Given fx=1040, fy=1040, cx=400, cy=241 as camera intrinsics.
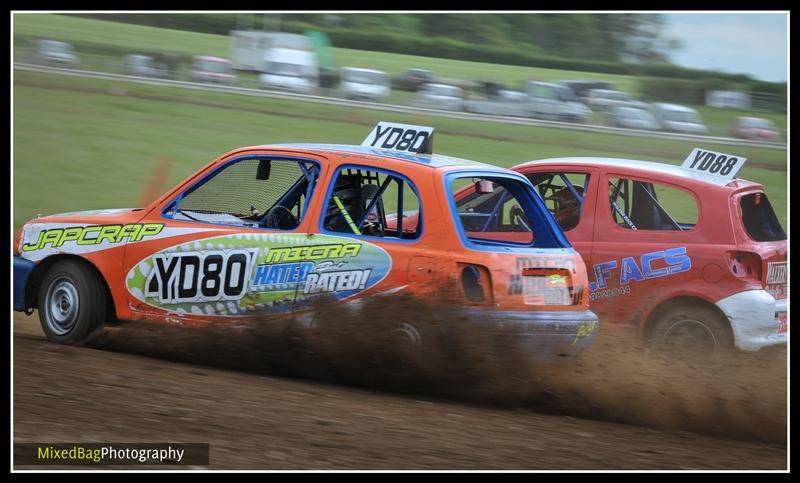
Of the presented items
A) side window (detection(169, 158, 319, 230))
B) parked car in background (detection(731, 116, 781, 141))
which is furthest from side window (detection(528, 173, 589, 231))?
parked car in background (detection(731, 116, 781, 141))

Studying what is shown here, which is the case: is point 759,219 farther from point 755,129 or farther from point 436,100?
point 436,100

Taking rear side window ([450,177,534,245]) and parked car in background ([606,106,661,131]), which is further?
parked car in background ([606,106,661,131])

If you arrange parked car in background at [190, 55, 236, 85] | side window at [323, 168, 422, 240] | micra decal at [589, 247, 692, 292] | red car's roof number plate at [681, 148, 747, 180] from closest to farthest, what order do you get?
side window at [323, 168, 422, 240]
micra decal at [589, 247, 692, 292]
red car's roof number plate at [681, 148, 747, 180]
parked car in background at [190, 55, 236, 85]

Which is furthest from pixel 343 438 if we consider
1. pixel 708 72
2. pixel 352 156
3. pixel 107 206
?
pixel 708 72

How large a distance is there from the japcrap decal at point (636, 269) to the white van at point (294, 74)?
7131mm

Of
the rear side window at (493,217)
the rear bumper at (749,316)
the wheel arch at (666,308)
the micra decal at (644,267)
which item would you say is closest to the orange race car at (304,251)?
the rear side window at (493,217)

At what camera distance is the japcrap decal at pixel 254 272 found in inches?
264

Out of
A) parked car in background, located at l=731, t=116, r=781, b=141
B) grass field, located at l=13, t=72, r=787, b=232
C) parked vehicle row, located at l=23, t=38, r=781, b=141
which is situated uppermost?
parked vehicle row, located at l=23, t=38, r=781, b=141

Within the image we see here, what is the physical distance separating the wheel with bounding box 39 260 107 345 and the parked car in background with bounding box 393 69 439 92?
24.5 ft

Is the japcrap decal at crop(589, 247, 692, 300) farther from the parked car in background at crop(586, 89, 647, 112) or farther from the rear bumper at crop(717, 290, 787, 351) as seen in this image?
the parked car in background at crop(586, 89, 647, 112)

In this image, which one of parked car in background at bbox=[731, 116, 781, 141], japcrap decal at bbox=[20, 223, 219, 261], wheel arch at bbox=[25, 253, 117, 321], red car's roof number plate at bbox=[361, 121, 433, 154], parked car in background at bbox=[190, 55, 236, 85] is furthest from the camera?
parked car in background at bbox=[190, 55, 236, 85]

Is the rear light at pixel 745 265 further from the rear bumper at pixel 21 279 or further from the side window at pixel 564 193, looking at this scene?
the rear bumper at pixel 21 279

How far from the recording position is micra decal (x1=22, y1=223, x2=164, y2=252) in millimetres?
7344

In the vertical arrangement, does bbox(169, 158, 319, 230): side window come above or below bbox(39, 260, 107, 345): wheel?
above
